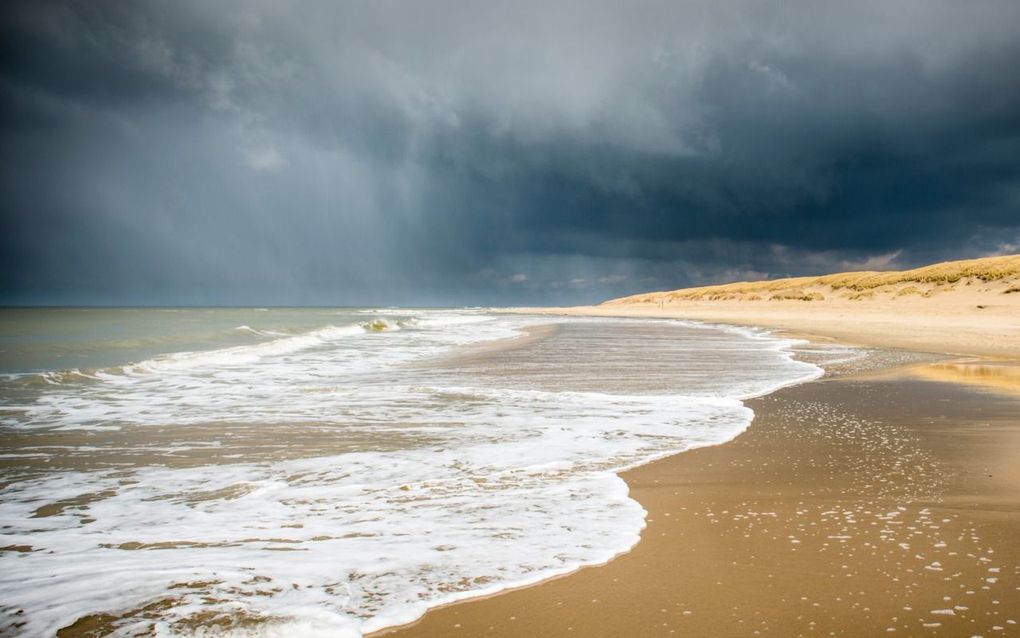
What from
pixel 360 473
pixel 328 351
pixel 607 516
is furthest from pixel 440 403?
pixel 328 351

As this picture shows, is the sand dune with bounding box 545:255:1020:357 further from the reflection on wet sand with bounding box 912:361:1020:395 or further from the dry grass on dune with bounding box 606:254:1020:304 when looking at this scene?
the reflection on wet sand with bounding box 912:361:1020:395

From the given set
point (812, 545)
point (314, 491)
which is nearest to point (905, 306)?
point (812, 545)

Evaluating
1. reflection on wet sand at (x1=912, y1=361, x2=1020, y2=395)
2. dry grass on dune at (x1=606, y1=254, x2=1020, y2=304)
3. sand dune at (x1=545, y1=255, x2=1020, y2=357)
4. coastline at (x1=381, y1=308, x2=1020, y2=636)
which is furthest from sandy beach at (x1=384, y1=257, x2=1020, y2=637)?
dry grass on dune at (x1=606, y1=254, x2=1020, y2=304)

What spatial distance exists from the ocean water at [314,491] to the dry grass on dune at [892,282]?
5387cm

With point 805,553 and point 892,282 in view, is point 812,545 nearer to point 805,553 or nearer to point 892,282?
Answer: point 805,553

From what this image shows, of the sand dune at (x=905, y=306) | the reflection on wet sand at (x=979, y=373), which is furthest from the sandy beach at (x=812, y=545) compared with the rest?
the sand dune at (x=905, y=306)

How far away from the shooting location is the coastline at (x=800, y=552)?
297 cm

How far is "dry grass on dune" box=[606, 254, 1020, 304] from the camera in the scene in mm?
53188

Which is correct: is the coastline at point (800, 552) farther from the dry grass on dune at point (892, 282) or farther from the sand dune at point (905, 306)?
the dry grass on dune at point (892, 282)

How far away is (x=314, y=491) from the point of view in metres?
5.43

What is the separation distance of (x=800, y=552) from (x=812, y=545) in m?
0.17

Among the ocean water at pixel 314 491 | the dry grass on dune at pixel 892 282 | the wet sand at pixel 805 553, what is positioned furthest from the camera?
the dry grass on dune at pixel 892 282

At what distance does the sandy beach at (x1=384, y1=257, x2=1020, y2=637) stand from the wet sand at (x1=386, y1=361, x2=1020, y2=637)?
0.04 ft

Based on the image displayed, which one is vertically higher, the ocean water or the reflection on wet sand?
the ocean water
